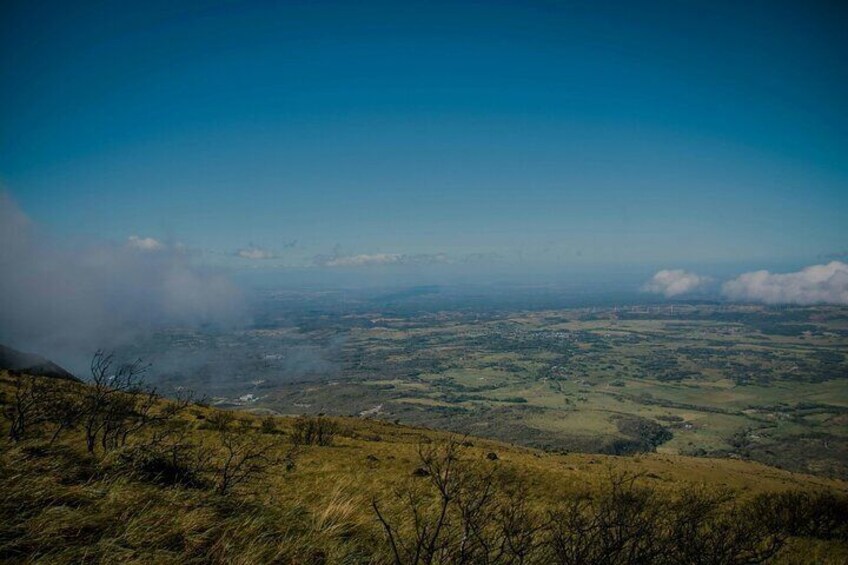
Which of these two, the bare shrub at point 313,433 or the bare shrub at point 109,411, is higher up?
the bare shrub at point 109,411

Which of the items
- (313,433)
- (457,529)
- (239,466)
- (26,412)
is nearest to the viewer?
(457,529)

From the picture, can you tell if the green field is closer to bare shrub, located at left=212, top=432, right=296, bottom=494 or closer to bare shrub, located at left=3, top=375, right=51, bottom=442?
bare shrub, located at left=212, top=432, right=296, bottom=494

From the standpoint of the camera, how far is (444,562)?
3.98 metres

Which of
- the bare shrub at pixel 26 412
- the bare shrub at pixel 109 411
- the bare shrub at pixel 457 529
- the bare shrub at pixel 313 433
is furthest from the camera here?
the bare shrub at pixel 313 433

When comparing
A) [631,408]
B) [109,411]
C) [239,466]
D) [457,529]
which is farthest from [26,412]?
[631,408]

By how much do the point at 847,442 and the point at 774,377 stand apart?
8762 cm

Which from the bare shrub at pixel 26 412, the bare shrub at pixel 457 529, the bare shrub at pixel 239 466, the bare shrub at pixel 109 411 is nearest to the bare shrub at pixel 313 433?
the bare shrub at pixel 239 466

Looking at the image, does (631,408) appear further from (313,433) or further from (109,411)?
(109,411)

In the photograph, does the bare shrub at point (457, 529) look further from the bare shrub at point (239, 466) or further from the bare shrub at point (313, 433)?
the bare shrub at point (313, 433)

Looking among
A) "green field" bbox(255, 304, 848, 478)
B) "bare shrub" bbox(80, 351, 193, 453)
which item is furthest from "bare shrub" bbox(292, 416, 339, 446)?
"green field" bbox(255, 304, 848, 478)

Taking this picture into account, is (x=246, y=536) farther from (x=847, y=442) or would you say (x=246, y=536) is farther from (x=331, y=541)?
(x=847, y=442)

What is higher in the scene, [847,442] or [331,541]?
[331,541]

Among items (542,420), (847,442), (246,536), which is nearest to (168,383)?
(542,420)

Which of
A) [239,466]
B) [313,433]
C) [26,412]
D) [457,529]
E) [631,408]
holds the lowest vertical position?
[631,408]
